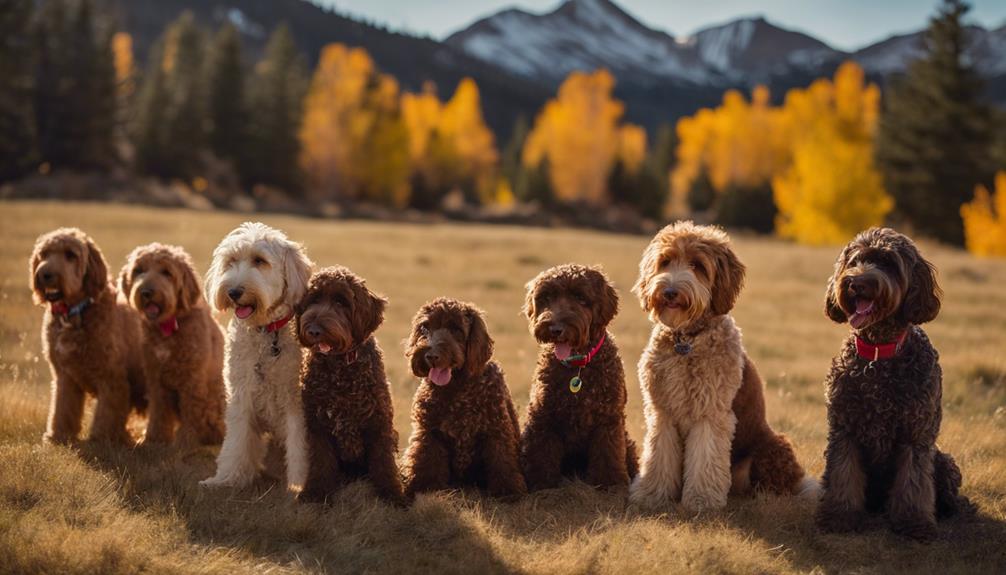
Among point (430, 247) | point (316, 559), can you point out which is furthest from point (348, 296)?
point (430, 247)

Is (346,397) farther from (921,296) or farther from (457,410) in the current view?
(921,296)

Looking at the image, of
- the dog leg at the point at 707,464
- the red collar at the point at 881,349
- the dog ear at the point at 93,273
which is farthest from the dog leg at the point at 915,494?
the dog ear at the point at 93,273

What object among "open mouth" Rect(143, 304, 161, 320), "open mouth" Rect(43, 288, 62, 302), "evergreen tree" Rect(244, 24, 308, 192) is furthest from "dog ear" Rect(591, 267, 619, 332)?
"evergreen tree" Rect(244, 24, 308, 192)

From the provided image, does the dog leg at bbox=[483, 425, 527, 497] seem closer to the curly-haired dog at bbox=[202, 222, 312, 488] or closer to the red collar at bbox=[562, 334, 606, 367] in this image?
the red collar at bbox=[562, 334, 606, 367]

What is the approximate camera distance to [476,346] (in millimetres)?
5270

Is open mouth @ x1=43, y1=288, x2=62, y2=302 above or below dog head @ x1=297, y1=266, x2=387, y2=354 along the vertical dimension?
below

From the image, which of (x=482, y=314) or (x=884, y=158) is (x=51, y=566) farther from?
(x=884, y=158)

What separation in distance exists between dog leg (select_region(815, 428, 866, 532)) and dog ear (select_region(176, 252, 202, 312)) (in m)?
5.20

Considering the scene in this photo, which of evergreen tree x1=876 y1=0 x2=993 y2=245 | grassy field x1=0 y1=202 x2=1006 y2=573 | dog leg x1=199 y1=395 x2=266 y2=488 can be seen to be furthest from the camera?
evergreen tree x1=876 y1=0 x2=993 y2=245

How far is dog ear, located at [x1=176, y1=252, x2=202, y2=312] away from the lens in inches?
241

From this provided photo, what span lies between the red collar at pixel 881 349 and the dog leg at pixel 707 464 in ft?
3.42

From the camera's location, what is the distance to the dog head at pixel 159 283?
5887 mm

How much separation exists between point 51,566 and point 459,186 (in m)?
55.5

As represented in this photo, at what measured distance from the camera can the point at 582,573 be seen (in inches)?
174
